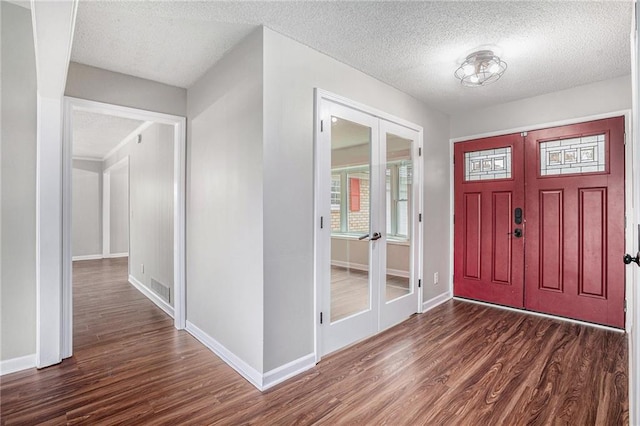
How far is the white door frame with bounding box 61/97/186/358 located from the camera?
2557mm

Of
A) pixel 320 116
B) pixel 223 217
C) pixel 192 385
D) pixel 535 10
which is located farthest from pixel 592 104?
pixel 192 385

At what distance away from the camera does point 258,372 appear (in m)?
2.17

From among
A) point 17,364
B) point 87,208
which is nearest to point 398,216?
point 17,364

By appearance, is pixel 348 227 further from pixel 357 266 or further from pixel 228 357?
pixel 228 357

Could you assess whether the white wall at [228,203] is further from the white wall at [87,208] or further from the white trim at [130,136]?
the white wall at [87,208]

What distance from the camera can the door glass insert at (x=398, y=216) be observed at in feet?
10.7

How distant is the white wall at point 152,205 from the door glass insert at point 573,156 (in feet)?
14.1

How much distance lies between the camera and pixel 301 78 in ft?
7.86

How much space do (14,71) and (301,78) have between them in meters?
2.13

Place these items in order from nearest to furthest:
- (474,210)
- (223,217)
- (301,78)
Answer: (301,78) → (223,217) → (474,210)

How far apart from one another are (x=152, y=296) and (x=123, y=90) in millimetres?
2678

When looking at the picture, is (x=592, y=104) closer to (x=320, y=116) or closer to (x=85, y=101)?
(x=320, y=116)

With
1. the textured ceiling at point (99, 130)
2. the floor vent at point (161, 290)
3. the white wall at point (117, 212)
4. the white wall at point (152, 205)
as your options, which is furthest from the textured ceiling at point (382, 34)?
the white wall at point (117, 212)

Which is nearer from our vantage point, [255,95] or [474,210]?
[255,95]
